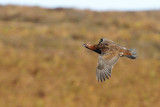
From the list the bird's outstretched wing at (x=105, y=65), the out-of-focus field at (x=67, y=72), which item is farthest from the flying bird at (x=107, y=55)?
the out-of-focus field at (x=67, y=72)

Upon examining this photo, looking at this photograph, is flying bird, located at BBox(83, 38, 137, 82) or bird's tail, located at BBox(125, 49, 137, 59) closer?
flying bird, located at BBox(83, 38, 137, 82)

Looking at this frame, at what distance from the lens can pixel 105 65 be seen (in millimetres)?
7273

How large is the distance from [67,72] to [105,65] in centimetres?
1600

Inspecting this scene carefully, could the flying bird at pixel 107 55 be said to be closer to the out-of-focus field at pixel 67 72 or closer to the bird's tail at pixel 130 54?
the bird's tail at pixel 130 54

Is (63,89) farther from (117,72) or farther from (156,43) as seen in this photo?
(156,43)

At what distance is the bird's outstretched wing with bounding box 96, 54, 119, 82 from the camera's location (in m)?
7.09

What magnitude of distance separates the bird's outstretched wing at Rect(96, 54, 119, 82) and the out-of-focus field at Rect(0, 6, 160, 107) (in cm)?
1311

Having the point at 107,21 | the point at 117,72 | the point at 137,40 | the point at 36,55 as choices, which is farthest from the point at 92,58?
the point at 107,21

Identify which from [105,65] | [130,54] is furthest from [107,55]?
[130,54]

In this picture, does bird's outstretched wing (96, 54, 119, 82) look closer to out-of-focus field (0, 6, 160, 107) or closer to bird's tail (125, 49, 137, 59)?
bird's tail (125, 49, 137, 59)

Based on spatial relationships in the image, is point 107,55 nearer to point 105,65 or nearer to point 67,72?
point 105,65

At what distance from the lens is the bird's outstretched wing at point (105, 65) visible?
7094mm

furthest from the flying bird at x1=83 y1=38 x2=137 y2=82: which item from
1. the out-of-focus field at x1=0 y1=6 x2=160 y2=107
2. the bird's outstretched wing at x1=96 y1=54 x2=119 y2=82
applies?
the out-of-focus field at x1=0 y1=6 x2=160 y2=107

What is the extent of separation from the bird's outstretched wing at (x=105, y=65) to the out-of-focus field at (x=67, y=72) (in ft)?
43.0
